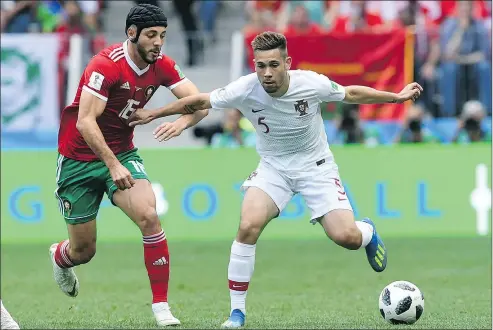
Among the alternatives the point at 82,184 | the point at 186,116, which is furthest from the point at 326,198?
the point at 82,184

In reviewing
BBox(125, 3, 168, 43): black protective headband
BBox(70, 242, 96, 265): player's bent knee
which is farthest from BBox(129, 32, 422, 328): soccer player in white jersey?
BBox(70, 242, 96, 265): player's bent knee

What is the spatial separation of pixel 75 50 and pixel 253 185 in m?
9.10

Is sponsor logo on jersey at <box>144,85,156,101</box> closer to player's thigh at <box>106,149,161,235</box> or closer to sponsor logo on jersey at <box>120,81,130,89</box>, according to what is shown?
sponsor logo on jersey at <box>120,81,130,89</box>

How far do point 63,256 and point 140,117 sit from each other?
5.31 feet

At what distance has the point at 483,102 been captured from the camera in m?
17.9

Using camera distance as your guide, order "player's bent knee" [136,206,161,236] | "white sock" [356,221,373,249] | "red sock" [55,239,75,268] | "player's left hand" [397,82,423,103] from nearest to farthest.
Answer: "player's bent knee" [136,206,161,236], "player's left hand" [397,82,423,103], "white sock" [356,221,373,249], "red sock" [55,239,75,268]

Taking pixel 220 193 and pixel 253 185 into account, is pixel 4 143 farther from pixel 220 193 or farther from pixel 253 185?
pixel 253 185

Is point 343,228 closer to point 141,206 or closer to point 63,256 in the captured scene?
point 141,206

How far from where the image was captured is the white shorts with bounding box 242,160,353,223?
9.63 m

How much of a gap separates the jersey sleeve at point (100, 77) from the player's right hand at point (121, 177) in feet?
2.05

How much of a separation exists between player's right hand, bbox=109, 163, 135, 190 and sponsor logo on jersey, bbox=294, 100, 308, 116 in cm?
150

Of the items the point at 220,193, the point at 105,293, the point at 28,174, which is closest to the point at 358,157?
the point at 220,193

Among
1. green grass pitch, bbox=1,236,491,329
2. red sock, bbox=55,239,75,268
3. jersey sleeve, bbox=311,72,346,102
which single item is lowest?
green grass pitch, bbox=1,236,491,329

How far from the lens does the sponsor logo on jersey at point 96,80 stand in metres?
9.24
